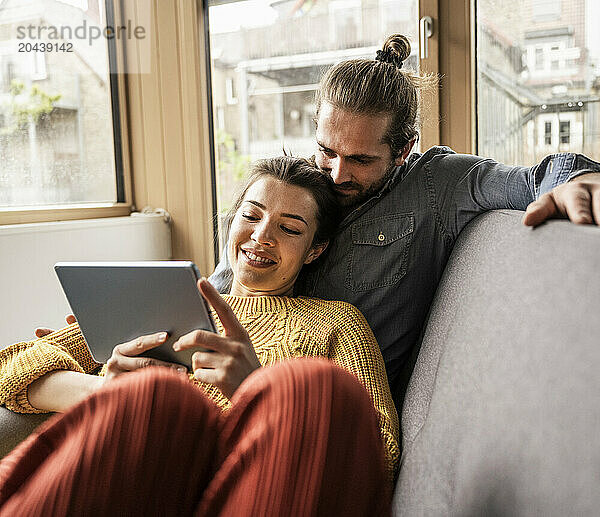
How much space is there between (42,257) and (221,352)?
1362 millimetres

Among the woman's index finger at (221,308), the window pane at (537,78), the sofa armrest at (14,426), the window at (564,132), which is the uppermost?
the window pane at (537,78)

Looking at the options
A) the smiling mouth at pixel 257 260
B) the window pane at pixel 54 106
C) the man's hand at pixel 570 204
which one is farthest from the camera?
the window pane at pixel 54 106

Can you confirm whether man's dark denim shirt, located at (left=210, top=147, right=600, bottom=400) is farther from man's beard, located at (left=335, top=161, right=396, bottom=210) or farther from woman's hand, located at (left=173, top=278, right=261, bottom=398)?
woman's hand, located at (left=173, top=278, right=261, bottom=398)

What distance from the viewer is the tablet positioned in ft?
3.15

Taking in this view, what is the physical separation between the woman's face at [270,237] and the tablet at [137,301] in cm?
28

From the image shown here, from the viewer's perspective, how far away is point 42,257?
2.12 m

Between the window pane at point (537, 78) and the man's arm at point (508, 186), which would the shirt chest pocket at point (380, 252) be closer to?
→ the man's arm at point (508, 186)

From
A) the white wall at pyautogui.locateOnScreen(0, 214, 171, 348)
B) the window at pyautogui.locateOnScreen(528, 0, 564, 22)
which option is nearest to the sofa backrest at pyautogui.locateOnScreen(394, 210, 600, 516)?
the window at pyautogui.locateOnScreen(528, 0, 564, 22)

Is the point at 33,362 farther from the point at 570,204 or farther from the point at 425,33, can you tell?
the point at 425,33

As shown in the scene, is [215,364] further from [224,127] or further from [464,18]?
[224,127]

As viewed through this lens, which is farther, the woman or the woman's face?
the woman's face

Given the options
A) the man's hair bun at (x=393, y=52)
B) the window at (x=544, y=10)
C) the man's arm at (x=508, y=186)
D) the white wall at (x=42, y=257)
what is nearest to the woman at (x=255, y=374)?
the man's arm at (x=508, y=186)

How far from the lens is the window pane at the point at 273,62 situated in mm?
2328

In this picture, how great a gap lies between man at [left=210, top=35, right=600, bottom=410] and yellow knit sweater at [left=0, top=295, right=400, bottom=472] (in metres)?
0.12
